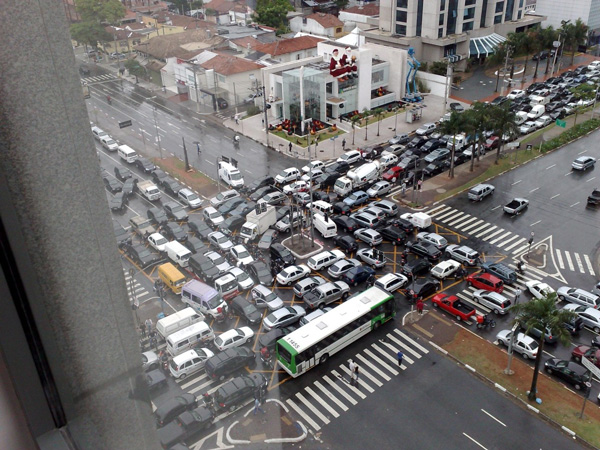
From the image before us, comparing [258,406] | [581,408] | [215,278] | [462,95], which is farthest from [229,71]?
[581,408]

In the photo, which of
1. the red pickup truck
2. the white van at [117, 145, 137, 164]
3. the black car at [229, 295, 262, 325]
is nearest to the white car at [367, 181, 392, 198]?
the red pickup truck

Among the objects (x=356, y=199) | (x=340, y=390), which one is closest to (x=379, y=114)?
(x=356, y=199)

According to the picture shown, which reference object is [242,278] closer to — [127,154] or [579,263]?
[579,263]

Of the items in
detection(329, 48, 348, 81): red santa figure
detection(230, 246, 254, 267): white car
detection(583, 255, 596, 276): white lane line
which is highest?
detection(329, 48, 348, 81): red santa figure

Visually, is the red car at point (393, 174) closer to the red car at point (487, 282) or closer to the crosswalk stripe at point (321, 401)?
the red car at point (487, 282)

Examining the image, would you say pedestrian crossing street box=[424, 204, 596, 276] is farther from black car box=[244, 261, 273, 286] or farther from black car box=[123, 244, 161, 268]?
black car box=[123, 244, 161, 268]

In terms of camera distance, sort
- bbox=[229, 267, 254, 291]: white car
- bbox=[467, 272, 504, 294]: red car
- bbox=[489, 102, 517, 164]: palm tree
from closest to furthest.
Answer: bbox=[467, 272, 504, 294]: red car
bbox=[229, 267, 254, 291]: white car
bbox=[489, 102, 517, 164]: palm tree
